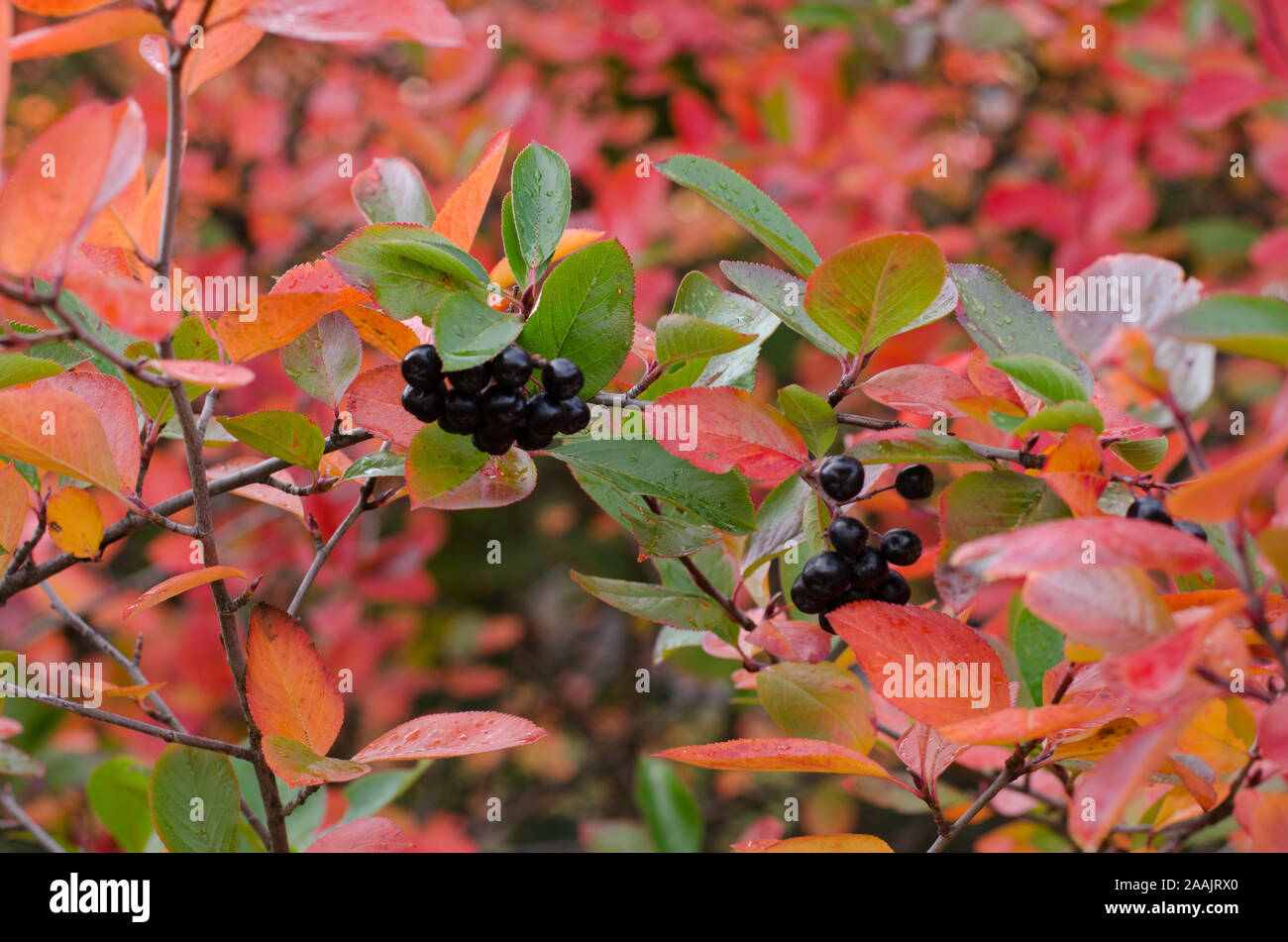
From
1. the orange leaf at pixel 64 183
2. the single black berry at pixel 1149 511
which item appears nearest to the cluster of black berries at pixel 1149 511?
the single black berry at pixel 1149 511

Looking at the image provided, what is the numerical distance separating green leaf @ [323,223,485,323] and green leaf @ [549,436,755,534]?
0.12m

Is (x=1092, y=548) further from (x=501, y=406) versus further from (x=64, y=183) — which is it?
(x=64, y=183)

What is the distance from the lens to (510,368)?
0.57 m

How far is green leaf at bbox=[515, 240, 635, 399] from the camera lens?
1.94 ft

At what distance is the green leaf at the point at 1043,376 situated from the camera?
1.83ft

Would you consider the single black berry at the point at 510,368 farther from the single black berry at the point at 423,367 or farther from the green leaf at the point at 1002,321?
the green leaf at the point at 1002,321

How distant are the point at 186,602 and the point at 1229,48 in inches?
92.6

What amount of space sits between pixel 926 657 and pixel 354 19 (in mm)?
461

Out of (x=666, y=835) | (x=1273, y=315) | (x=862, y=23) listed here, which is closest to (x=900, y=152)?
(x=862, y=23)

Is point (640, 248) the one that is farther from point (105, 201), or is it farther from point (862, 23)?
point (105, 201)

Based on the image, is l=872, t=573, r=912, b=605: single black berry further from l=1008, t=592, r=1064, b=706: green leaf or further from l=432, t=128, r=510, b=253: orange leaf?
l=432, t=128, r=510, b=253: orange leaf

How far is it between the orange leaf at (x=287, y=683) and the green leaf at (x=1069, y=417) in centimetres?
46

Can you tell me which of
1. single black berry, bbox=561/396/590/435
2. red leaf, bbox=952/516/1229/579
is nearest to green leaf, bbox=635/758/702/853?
single black berry, bbox=561/396/590/435
